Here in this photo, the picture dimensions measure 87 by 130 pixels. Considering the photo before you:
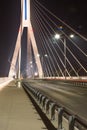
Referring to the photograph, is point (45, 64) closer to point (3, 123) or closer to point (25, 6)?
point (25, 6)

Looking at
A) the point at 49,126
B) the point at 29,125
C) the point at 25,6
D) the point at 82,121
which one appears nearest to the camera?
the point at 82,121

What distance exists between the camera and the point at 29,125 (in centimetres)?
1209

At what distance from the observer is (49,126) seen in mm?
11328

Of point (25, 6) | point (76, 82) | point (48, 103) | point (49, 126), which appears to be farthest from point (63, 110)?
point (25, 6)

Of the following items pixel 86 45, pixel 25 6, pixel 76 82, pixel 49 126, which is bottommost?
pixel 49 126

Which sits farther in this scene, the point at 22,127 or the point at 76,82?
the point at 76,82

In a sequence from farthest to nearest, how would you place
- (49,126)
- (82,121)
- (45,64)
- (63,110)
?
(45,64), (49,126), (63,110), (82,121)

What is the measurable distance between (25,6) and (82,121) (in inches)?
2337

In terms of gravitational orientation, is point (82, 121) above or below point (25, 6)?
below

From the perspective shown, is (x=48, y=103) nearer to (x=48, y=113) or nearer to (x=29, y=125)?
(x=48, y=113)

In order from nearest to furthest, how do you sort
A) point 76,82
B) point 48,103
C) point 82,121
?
point 82,121 → point 48,103 → point 76,82

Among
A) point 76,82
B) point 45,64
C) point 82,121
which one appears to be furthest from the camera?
point 45,64

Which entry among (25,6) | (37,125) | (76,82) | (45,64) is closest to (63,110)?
(37,125)

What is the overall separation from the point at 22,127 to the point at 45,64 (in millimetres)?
92684
